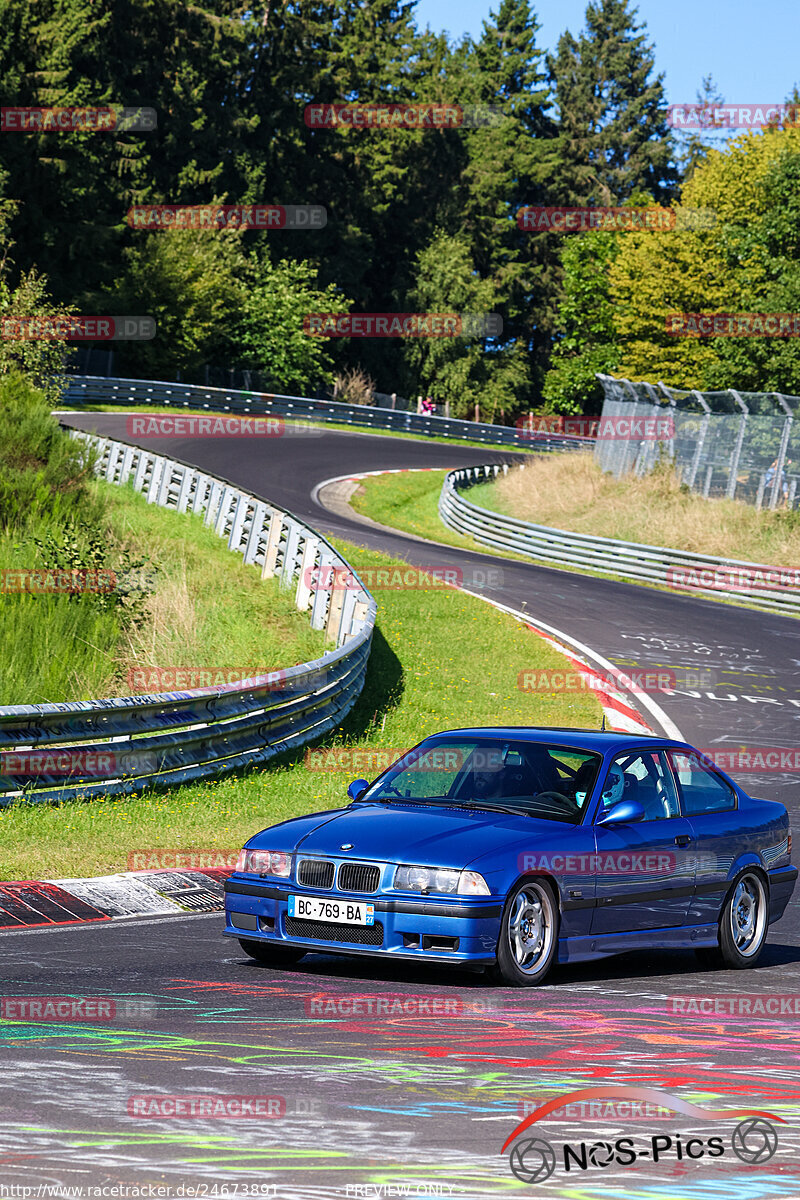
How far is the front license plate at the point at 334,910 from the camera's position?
25.4 feet

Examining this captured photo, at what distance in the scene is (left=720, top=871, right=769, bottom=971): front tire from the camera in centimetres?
920

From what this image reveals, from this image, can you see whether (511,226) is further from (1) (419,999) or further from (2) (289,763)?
(1) (419,999)

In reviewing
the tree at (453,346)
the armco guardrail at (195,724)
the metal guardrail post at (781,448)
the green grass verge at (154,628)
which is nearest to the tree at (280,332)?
the tree at (453,346)

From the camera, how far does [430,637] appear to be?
2362 cm

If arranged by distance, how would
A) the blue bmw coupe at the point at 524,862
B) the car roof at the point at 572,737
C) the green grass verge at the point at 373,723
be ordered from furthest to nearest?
the green grass verge at the point at 373,723, the car roof at the point at 572,737, the blue bmw coupe at the point at 524,862

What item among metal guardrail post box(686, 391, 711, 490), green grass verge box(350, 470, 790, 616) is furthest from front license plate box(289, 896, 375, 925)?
metal guardrail post box(686, 391, 711, 490)

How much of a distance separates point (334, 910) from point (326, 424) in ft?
179

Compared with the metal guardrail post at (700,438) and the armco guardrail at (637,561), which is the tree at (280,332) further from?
the metal guardrail post at (700,438)

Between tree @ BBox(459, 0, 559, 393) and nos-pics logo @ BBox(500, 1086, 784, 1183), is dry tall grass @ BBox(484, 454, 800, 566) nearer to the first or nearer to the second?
nos-pics logo @ BBox(500, 1086, 784, 1183)

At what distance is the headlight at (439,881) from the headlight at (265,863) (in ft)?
2.20

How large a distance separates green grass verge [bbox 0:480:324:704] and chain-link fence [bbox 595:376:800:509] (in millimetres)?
13800

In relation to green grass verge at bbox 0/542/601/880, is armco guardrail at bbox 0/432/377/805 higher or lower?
higher

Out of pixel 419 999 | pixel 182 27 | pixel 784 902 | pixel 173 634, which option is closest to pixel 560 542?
pixel 173 634

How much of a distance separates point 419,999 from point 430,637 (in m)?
16.3
